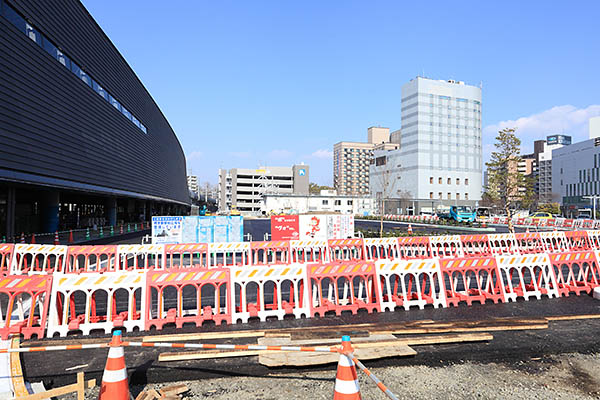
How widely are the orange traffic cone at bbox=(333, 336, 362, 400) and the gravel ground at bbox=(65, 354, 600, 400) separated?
3.55 ft

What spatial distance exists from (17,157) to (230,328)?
1975 centimetres

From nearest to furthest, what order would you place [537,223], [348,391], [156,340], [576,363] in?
[348,391] → [576,363] → [156,340] → [537,223]

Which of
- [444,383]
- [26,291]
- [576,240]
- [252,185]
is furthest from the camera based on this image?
[252,185]

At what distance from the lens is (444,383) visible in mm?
5227

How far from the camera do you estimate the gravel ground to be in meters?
4.91

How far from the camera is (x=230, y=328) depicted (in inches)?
304

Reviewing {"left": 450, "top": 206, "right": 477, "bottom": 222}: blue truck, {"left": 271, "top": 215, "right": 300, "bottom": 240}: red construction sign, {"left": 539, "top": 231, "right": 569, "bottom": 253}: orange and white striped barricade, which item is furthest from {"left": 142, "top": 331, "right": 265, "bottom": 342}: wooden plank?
{"left": 450, "top": 206, "right": 477, "bottom": 222}: blue truck

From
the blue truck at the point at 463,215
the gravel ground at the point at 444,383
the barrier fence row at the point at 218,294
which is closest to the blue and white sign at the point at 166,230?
the barrier fence row at the point at 218,294

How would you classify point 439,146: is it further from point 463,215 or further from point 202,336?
point 202,336

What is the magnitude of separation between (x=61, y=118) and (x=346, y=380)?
91.5 ft

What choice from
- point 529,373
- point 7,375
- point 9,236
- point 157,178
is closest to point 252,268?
point 7,375

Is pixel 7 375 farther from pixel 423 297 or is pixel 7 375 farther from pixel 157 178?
pixel 157 178

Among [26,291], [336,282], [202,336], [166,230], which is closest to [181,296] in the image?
[202,336]

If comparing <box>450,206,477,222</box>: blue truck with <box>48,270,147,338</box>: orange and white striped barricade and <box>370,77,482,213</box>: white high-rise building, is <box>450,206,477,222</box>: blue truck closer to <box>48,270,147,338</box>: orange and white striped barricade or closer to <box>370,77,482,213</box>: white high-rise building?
<box>48,270,147,338</box>: orange and white striped barricade
